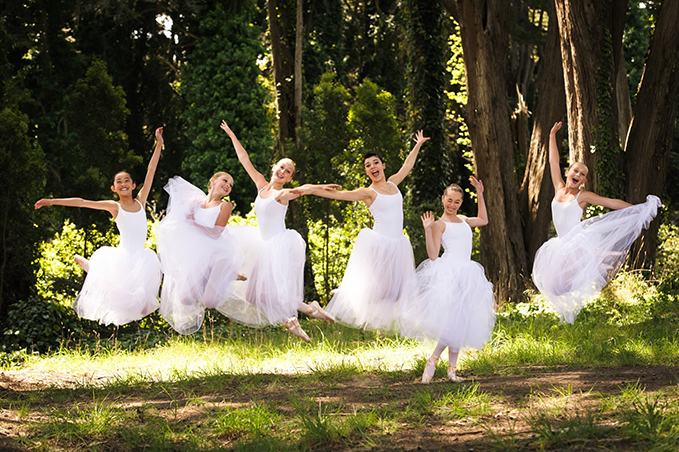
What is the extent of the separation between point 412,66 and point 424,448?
13120 millimetres

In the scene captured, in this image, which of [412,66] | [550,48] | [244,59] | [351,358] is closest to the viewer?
[351,358]

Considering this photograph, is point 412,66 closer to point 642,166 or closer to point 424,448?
point 642,166

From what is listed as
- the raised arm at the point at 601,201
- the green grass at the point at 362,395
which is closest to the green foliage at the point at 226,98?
the green grass at the point at 362,395

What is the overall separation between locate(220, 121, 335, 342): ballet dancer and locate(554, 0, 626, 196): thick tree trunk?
5.89m

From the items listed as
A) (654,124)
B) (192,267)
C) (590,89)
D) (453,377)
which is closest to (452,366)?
(453,377)

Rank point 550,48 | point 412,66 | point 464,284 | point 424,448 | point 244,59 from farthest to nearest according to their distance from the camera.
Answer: point 244,59 → point 412,66 → point 550,48 → point 464,284 → point 424,448

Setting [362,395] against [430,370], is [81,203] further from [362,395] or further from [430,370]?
[430,370]

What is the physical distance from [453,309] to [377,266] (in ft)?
4.09

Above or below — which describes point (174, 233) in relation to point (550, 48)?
below

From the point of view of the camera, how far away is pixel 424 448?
455 centimetres

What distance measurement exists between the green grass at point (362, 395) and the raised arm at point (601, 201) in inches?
62.4

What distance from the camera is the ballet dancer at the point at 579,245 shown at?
7699 millimetres

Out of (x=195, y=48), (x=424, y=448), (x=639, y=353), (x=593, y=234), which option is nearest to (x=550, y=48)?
(x=593, y=234)

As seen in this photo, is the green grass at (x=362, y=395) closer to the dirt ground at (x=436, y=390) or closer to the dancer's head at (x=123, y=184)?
the dirt ground at (x=436, y=390)
